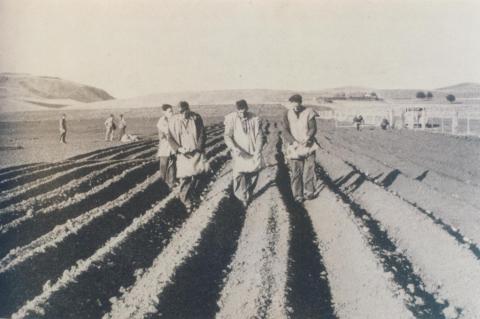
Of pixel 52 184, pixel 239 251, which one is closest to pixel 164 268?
pixel 239 251

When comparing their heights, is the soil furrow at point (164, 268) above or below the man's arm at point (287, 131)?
below

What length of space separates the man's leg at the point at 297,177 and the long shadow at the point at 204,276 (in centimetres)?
104

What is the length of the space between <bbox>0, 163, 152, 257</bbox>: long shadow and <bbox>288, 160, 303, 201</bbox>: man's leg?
269 centimetres

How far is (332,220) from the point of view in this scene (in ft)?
23.2

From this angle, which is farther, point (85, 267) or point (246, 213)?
point (246, 213)

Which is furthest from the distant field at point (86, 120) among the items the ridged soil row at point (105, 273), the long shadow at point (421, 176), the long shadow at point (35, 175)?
the ridged soil row at point (105, 273)

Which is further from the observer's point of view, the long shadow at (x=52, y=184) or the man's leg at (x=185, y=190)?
the long shadow at (x=52, y=184)

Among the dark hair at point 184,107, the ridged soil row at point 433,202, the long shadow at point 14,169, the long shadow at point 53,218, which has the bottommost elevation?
the ridged soil row at point 433,202

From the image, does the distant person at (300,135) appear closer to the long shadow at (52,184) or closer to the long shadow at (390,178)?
the long shadow at (390,178)

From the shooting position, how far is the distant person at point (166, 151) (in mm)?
8586

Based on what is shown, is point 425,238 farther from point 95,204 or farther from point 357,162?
point 357,162

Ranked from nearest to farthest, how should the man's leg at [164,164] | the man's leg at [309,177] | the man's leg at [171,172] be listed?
1. the man's leg at [309,177]
2. the man's leg at [164,164]
3. the man's leg at [171,172]

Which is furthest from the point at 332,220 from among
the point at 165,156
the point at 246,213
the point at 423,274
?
the point at 165,156

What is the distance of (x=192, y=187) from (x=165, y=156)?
131cm
